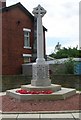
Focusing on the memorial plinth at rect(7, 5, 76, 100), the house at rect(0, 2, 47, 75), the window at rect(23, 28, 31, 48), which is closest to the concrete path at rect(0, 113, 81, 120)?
the memorial plinth at rect(7, 5, 76, 100)

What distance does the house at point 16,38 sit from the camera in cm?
2761

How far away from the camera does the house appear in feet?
90.6

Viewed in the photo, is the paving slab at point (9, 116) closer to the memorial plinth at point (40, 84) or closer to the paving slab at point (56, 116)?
the paving slab at point (56, 116)

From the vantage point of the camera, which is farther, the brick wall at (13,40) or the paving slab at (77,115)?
the brick wall at (13,40)

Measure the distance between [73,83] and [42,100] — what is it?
7349 millimetres

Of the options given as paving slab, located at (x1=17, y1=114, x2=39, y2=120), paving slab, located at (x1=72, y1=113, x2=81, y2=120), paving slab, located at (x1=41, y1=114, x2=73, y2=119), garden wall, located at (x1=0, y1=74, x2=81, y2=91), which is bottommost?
paving slab, located at (x1=17, y1=114, x2=39, y2=120)

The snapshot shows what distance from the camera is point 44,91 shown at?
12336mm

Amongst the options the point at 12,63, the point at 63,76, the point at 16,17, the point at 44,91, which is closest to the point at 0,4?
the point at 16,17

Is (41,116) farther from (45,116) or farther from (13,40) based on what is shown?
(13,40)

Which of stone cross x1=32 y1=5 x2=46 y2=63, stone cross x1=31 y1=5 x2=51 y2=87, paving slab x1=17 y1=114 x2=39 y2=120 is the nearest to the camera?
paving slab x1=17 y1=114 x2=39 y2=120

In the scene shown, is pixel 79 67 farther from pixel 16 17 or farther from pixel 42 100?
pixel 42 100

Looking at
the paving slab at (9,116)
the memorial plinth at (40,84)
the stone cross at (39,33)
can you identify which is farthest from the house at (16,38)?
the paving slab at (9,116)

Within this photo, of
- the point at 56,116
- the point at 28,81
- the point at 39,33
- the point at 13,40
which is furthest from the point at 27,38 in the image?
the point at 56,116

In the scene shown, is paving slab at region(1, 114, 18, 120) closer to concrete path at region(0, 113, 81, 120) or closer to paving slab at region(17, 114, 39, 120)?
concrete path at region(0, 113, 81, 120)
